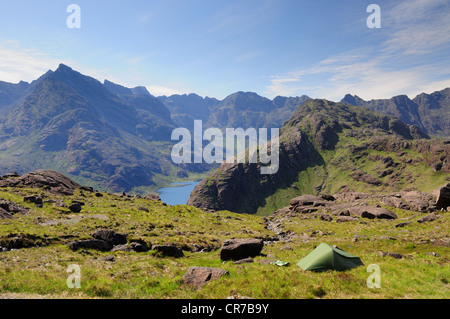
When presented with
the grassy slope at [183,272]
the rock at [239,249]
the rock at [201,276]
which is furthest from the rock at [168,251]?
the rock at [201,276]

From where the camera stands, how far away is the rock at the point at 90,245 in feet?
83.9

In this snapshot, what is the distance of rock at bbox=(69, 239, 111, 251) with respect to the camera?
25578 mm

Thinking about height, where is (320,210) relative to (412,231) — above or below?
below

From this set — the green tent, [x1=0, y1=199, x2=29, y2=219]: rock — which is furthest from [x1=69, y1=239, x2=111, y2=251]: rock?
the green tent

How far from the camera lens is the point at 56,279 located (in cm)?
1634

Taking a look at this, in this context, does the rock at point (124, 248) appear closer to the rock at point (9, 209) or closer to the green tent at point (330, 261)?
the rock at point (9, 209)

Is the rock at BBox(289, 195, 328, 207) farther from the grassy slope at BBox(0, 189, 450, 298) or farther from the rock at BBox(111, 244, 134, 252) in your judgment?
the rock at BBox(111, 244, 134, 252)

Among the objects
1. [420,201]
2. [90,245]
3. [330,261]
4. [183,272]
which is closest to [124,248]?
[90,245]

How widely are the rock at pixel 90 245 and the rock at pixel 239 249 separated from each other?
47.3ft

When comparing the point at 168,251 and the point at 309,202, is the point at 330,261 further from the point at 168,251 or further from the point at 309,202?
the point at 309,202

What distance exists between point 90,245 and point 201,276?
17.3m

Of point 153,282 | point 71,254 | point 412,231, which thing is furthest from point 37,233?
point 412,231
